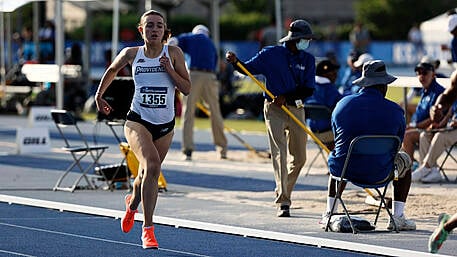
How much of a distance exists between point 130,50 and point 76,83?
1975 cm

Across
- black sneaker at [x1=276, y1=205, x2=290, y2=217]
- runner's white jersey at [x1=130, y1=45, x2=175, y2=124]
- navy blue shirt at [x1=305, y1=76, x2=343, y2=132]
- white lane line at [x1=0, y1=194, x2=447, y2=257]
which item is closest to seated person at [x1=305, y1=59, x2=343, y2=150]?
navy blue shirt at [x1=305, y1=76, x2=343, y2=132]

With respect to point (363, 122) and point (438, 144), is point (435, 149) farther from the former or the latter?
point (363, 122)

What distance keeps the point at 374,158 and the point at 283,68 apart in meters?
2.07

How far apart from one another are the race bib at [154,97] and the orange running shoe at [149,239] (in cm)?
104

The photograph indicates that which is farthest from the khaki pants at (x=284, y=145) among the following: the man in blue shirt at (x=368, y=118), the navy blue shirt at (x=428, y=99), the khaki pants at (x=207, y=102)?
the khaki pants at (x=207, y=102)

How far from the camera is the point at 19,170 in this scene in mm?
17594

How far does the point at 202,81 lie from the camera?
19.5 m

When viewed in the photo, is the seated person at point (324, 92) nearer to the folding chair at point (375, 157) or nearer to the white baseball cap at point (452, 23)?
the white baseball cap at point (452, 23)

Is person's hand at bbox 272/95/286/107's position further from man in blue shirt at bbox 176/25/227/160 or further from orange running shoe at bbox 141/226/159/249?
man in blue shirt at bbox 176/25/227/160

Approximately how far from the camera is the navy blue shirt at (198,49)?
19.5 meters

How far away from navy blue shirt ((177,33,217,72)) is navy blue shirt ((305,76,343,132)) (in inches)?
122

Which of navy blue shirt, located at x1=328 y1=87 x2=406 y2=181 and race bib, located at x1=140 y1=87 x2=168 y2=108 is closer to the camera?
race bib, located at x1=140 y1=87 x2=168 y2=108

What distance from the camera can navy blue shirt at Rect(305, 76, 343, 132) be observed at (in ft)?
53.3

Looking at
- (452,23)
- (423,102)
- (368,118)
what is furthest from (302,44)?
(452,23)
